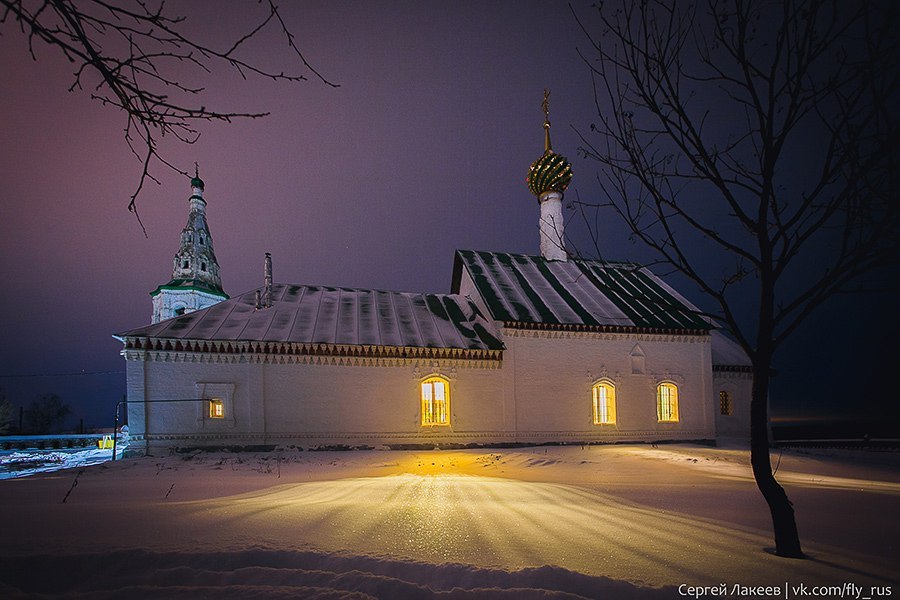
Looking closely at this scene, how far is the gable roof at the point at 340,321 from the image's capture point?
666 inches

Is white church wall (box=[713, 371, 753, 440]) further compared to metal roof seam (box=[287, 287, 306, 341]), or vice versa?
white church wall (box=[713, 371, 753, 440])

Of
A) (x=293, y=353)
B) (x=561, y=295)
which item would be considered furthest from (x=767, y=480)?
(x=561, y=295)

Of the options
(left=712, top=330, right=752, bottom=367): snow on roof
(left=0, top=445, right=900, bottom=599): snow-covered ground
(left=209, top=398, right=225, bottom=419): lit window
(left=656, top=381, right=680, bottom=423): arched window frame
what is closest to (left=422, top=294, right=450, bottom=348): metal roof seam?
(left=209, top=398, right=225, bottom=419): lit window

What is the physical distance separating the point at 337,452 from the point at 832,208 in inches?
607

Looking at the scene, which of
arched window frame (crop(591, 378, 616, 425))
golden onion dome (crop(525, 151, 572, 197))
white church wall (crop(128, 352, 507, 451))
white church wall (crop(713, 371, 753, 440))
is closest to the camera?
white church wall (crop(128, 352, 507, 451))

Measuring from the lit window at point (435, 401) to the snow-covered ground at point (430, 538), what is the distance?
27.2 ft

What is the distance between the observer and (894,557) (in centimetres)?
442

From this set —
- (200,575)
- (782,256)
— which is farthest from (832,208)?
(200,575)

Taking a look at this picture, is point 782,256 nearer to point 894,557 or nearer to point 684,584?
point 894,557

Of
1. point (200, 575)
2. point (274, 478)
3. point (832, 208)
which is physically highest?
point (832, 208)

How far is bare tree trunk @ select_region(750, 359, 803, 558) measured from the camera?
4.37 meters

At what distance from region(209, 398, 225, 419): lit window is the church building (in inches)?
1.7

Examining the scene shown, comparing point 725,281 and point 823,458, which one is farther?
point 823,458

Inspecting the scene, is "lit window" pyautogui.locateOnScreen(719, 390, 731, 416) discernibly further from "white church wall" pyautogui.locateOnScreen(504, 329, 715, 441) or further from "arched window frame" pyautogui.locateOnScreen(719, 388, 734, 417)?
"white church wall" pyautogui.locateOnScreen(504, 329, 715, 441)
